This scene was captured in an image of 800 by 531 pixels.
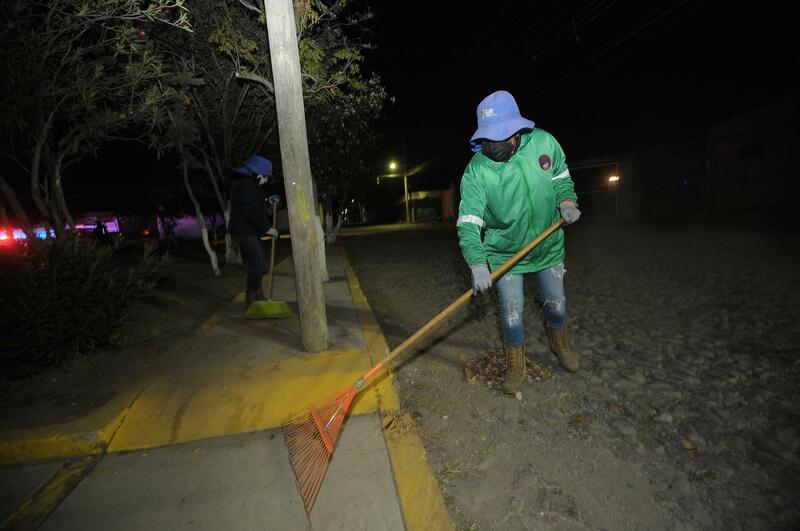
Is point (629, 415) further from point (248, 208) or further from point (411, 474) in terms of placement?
point (248, 208)

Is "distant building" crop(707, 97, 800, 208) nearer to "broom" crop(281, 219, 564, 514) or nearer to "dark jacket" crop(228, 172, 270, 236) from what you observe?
"broom" crop(281, 219, 564, 514)

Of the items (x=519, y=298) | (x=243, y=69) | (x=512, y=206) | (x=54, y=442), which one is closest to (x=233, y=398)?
(x=54, y=442)

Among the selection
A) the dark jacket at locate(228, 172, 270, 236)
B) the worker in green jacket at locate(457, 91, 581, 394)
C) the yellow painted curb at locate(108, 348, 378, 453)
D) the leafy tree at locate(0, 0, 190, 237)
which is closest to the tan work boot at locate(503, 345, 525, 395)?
the worker in green jacket at locate(457, 91, 581, 394)

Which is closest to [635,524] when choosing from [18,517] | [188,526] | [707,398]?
[707,398]

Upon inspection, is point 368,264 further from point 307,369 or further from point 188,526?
point 188,526

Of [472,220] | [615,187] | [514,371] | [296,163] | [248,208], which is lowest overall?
[514,371]

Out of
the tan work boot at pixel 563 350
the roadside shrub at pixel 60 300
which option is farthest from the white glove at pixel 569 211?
the roadside shrub at pixel 60 300

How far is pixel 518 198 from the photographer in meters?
2.75

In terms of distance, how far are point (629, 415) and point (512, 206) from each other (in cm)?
157

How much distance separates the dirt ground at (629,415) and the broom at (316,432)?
54cm

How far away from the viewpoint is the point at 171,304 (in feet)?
20.4

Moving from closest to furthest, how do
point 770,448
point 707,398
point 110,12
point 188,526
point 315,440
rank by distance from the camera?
1. point 188,526
2. point 770,448
3. point 315,440
4. point 707,398
5. point 110,12

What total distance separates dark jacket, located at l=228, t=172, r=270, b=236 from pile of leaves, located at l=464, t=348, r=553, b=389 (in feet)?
10.5

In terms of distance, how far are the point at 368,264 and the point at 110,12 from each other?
736cm
